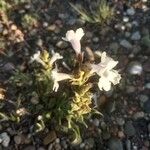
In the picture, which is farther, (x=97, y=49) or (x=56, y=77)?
(x=97, y=49)

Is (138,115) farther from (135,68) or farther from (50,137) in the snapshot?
(50,137)

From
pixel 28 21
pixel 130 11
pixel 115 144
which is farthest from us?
pixel 130 11

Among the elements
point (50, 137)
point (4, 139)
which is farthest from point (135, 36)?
point (4, 139)

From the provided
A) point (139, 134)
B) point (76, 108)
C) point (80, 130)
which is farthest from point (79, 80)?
point (139, 134)

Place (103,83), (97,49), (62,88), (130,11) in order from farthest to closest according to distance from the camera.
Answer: (130,11) < (97,49) < (62,88) < (103,83)

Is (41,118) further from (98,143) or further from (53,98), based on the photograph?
(98,143)

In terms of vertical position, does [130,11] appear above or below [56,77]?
above

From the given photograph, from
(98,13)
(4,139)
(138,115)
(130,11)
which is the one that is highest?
(130,11)
